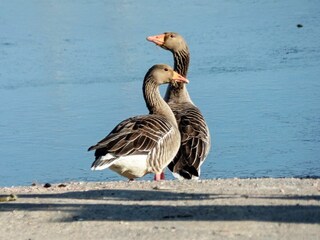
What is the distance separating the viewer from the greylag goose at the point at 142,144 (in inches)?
344

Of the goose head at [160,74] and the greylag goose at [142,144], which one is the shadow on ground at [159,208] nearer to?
the greylag goose at [142,144]

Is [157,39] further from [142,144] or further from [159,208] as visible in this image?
[159,208]

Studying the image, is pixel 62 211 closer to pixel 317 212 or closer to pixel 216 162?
pixel 317 212

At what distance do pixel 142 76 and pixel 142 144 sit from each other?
580 cm

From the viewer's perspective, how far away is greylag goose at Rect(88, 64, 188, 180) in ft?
28.6

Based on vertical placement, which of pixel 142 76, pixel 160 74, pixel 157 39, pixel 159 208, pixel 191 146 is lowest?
pixel 142 76

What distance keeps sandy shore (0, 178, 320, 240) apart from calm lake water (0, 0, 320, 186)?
2544 mm

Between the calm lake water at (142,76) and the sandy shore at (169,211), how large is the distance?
8.35ft

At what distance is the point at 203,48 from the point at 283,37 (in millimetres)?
1896

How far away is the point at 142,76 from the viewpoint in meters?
15.0

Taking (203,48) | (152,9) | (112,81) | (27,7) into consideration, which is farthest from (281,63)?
(27,7)

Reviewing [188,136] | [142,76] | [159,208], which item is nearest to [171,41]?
[188,136]

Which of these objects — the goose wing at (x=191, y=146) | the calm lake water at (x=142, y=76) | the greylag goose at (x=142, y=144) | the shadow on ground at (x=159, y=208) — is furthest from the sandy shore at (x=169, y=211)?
the calm lake water at (x=142, y=76)

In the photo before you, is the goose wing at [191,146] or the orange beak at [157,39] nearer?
the goose wing at [191,146]
